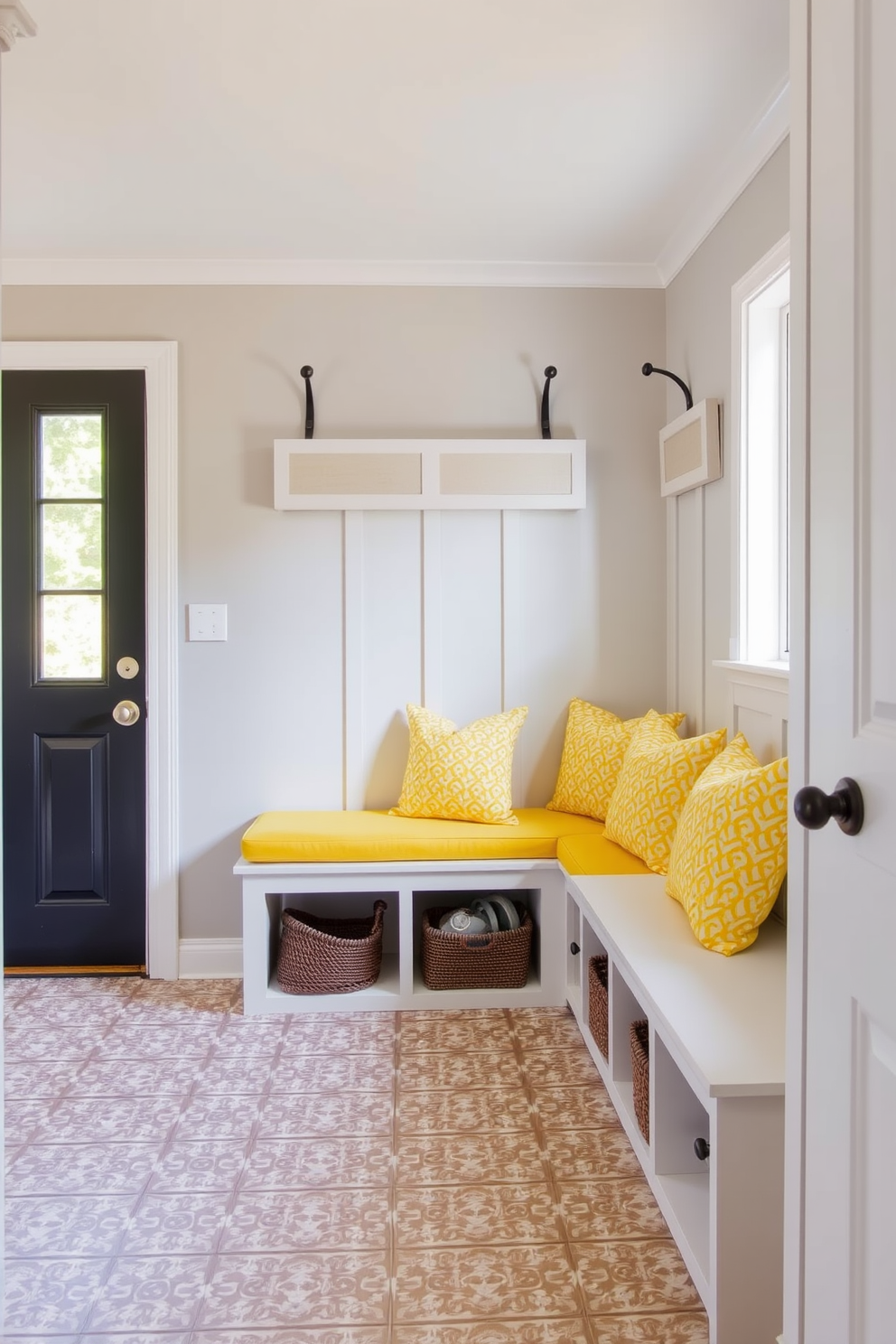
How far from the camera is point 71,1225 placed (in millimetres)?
1675

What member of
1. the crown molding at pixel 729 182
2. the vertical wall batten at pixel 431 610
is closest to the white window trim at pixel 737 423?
the crown molding at pixel 729 182

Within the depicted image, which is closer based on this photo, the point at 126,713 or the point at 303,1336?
the point at 303,1336

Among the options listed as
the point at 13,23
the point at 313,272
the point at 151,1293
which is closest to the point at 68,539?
the point at 313,272

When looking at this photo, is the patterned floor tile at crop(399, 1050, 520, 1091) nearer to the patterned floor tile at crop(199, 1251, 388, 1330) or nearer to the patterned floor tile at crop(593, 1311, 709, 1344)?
the patterned floor tile at crop(199, 1251, 388, 1330)

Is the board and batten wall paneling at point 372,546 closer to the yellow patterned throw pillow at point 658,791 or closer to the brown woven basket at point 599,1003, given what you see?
the yellow patterned throw pillow at point 658,791

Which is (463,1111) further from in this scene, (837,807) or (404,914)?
(837,807)

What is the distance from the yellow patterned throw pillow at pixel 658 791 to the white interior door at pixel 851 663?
1351mm

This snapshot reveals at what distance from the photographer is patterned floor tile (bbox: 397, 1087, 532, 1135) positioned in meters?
2.00

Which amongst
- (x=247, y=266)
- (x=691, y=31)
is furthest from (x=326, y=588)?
(x=691, y=31)

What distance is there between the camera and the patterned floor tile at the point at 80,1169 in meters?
1.79

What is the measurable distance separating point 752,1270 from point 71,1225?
1.25m

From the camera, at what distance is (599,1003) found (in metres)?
2.21

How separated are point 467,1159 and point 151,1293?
0.67 m

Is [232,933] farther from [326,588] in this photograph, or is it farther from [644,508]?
[644,508]
